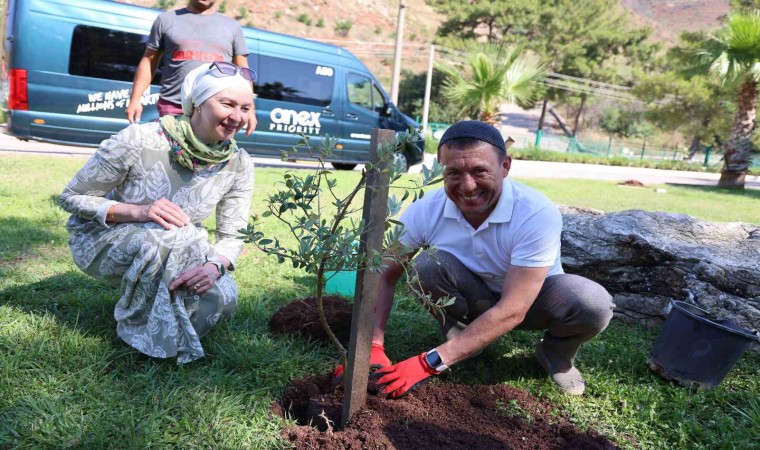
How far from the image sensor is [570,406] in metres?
2.49

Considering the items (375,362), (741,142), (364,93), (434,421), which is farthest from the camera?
(741,142)

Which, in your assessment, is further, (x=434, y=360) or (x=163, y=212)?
(x=163, y=212)

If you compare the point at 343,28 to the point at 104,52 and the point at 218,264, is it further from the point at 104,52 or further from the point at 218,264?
the point at 218,264

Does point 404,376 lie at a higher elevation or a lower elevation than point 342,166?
higher

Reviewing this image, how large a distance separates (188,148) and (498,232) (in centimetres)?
133

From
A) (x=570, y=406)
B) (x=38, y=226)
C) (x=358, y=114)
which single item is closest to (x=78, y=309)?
(x=38, y=226)

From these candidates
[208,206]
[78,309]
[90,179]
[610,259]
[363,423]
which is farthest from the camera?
[610,259]

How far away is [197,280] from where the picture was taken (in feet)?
8.04

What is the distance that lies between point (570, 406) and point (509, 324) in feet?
1.83

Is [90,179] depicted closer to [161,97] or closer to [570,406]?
[161,97]

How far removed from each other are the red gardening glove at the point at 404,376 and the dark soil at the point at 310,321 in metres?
0.65

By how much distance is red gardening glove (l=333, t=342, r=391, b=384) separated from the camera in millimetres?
2283

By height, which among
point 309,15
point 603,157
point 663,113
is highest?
point 309,15

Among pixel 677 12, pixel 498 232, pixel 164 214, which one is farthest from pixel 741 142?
pixel 677 12
